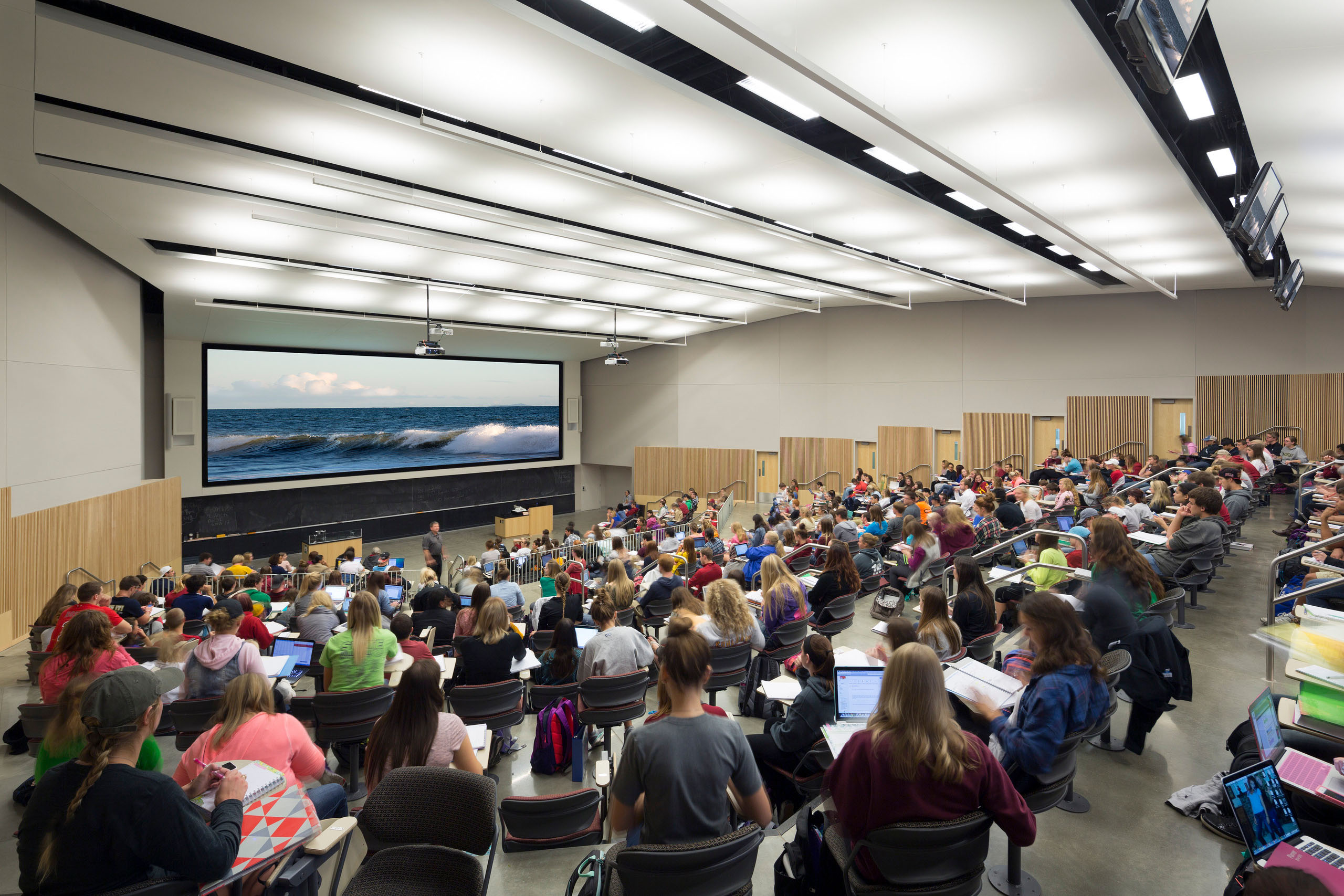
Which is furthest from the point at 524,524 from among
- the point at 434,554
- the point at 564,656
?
the point at 564,656

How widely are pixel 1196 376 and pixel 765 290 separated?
9802mm

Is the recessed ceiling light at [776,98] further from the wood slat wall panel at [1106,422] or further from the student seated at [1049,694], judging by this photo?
the wood slat wall panel at [1106,422]

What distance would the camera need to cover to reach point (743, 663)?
197 inches

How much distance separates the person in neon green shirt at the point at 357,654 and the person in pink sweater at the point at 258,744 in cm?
114

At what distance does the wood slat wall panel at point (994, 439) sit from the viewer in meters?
16.9

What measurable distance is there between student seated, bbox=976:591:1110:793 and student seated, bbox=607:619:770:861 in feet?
4.10

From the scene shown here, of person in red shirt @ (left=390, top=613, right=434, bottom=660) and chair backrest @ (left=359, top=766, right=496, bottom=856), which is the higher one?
chair backrest @ (left=359, top=766, right=496, bottom=856)

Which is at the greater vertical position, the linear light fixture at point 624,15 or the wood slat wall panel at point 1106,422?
the linear light fixture at point 624,15

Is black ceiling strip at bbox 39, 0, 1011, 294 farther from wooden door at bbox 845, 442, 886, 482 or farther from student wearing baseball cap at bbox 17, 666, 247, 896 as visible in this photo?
wooden door at bbox 845, 442, 886, 482

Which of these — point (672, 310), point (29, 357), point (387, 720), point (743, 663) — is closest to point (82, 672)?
point (387, 720)

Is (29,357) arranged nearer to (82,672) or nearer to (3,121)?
(3,121)

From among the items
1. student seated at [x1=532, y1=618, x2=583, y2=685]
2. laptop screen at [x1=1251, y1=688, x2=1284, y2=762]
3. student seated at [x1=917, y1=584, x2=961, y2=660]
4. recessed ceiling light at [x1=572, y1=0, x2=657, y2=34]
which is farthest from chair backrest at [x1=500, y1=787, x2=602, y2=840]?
recessed ceiling light at [x1=572, y1=0, x2=657, y2=34]

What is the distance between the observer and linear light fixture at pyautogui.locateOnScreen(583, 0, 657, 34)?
5.10 metres

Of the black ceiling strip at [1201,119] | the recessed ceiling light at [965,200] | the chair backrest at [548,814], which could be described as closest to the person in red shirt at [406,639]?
the chair backrest at [548,814]
